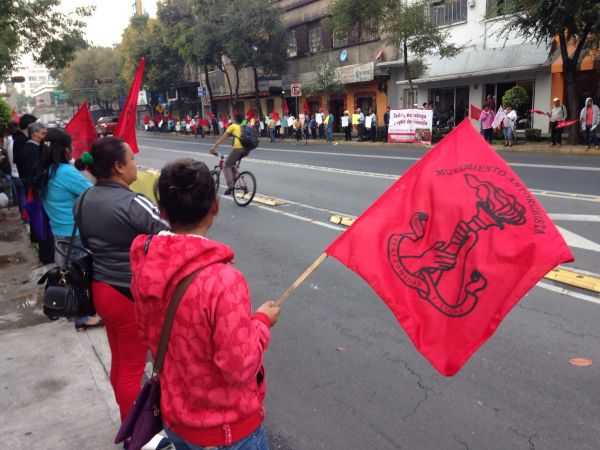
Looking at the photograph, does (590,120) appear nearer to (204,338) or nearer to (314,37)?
(204,338)

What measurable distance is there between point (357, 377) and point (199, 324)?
7.90 ft

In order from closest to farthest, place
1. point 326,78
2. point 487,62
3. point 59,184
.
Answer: point 59,184 → point 487,62 → point 326,78

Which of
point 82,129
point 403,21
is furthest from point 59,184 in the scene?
point 403,21

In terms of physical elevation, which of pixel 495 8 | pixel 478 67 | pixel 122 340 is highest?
pixel 495 8

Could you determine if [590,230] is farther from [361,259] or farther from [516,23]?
[516,23]

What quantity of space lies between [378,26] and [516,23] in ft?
36.0

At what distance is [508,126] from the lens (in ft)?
66.8

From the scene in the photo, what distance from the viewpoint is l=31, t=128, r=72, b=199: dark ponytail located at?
4039mm

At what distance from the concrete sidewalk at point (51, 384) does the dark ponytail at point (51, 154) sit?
1365 mm

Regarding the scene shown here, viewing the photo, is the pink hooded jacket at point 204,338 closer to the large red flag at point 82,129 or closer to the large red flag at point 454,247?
the large red flag at point 454,247

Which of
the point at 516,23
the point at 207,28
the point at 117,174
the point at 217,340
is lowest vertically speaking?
the point at 217,340

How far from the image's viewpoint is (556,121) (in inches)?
759

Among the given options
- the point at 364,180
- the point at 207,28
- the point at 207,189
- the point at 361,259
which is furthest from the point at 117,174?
the point at 207,28

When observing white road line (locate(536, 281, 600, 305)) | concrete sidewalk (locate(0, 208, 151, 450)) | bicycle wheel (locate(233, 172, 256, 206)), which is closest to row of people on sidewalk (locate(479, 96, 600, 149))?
bicycle wheel (locate(233, 172, 256, 206))
